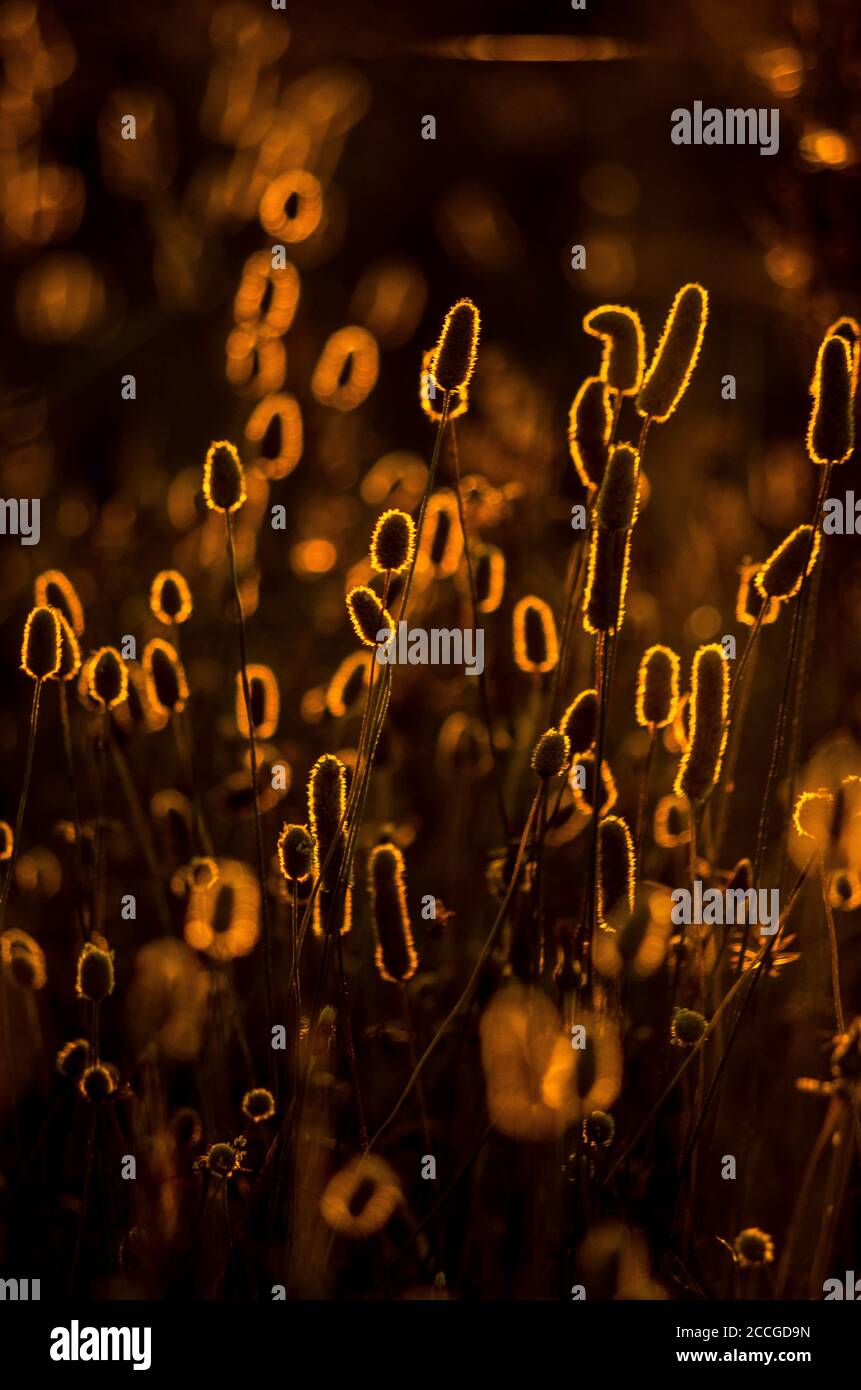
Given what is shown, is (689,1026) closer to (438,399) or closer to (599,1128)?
(599,1128)

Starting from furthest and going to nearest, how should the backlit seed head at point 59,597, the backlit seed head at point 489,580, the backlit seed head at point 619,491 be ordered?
the backlit seed head at point 489,580, the backlit seed head at point 59,597, the backlit seed head at point 619,491

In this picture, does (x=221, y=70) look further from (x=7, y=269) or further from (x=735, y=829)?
(x=735, y=829)

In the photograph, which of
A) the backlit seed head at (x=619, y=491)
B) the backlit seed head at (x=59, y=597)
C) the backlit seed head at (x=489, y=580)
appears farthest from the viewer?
the backlit seed head at (x=489, y=580)

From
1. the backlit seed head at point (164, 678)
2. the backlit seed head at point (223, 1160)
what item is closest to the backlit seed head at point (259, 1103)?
the backlit seed head at point (223, 1160)

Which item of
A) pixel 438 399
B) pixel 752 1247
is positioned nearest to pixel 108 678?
pixel 438 399

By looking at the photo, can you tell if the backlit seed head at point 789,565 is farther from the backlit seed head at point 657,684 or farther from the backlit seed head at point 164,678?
the backlit seed head at point 164,678

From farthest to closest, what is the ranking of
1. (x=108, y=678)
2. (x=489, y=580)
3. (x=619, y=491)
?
1. (x=489, y=580)
2. (x=108, y=678)
3. (x=619, y=491)
